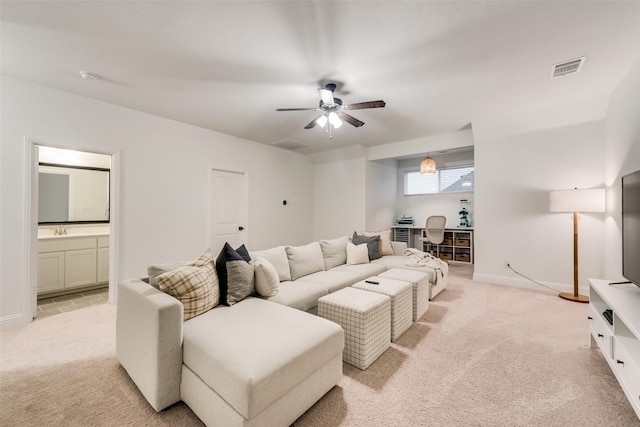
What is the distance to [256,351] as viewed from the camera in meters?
1.39

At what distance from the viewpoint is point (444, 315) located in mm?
2994

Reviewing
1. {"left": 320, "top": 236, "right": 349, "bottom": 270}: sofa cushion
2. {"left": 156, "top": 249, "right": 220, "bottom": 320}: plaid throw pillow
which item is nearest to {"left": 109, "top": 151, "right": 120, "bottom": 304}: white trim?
{"left": 156, "top": 249, "right": 220, "bottom": 320}: plaid throw pillow

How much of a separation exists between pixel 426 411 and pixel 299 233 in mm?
4801

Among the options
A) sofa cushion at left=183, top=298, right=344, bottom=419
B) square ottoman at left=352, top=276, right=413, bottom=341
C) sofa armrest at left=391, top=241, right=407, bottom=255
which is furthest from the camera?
sofa armrest at left=391, top=241, right=407, bottom=255

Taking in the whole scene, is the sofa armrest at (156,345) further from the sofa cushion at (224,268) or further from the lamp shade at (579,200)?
the lamp shade at (579,200)

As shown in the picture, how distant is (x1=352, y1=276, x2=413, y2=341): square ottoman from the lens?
243 centimetres

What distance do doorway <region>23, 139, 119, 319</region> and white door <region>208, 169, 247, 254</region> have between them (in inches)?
53.8

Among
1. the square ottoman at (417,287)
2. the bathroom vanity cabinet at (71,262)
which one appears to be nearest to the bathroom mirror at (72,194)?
the bathroom vanity cabinet at (71,262)

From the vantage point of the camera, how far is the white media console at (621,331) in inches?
57.6

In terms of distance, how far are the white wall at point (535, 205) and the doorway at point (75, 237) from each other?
5384 millimetres

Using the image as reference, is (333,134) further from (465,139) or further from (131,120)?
(131,120)

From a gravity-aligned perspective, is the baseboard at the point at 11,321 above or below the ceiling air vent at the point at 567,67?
below

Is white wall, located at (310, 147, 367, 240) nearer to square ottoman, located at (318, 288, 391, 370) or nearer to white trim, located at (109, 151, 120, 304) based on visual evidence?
square ottoman, located at (318, 288, 391, 370)

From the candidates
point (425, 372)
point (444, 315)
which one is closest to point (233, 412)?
point (425, 372)
